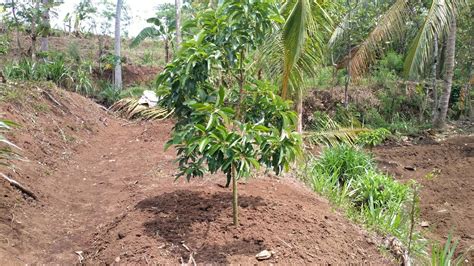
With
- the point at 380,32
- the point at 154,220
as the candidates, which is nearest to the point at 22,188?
the point at 154,220

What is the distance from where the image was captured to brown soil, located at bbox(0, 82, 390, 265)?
3.60m

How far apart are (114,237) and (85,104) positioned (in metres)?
8.29

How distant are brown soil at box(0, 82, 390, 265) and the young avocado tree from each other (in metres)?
0.37

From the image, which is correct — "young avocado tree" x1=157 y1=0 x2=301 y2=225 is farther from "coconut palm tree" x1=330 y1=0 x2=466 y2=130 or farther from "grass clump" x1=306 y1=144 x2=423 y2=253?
"coconut palm tree" x1=330 y1=0 x2=466 y2=130

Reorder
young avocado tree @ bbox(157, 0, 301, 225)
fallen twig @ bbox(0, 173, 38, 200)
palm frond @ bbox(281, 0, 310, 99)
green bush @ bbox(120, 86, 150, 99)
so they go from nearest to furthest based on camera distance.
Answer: young avocado tree @ bbox(157, 0, 301, 225)
fallen twig @ bbox(0, 173, 38, 200)
palm frond @ bbox(281, 0, 310, 99)
green bush @ bbox(120, 86, 150, 99)

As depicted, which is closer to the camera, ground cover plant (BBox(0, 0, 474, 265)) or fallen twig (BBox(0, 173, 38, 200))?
ground cover plant (BBox(0, 0, 474, 265))

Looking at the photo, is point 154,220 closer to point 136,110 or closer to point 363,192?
point 363,192

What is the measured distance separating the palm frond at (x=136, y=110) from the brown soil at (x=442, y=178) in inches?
230

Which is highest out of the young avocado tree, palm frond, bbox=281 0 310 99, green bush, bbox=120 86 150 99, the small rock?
palm frond, bbox=281 0 310 99

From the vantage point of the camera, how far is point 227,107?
138 inches

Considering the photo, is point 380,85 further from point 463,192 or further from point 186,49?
point 186,49

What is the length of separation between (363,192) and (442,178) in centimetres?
300

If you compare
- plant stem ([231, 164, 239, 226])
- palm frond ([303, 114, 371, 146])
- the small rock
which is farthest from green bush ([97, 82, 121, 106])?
the small rock

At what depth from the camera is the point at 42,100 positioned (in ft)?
29.0
